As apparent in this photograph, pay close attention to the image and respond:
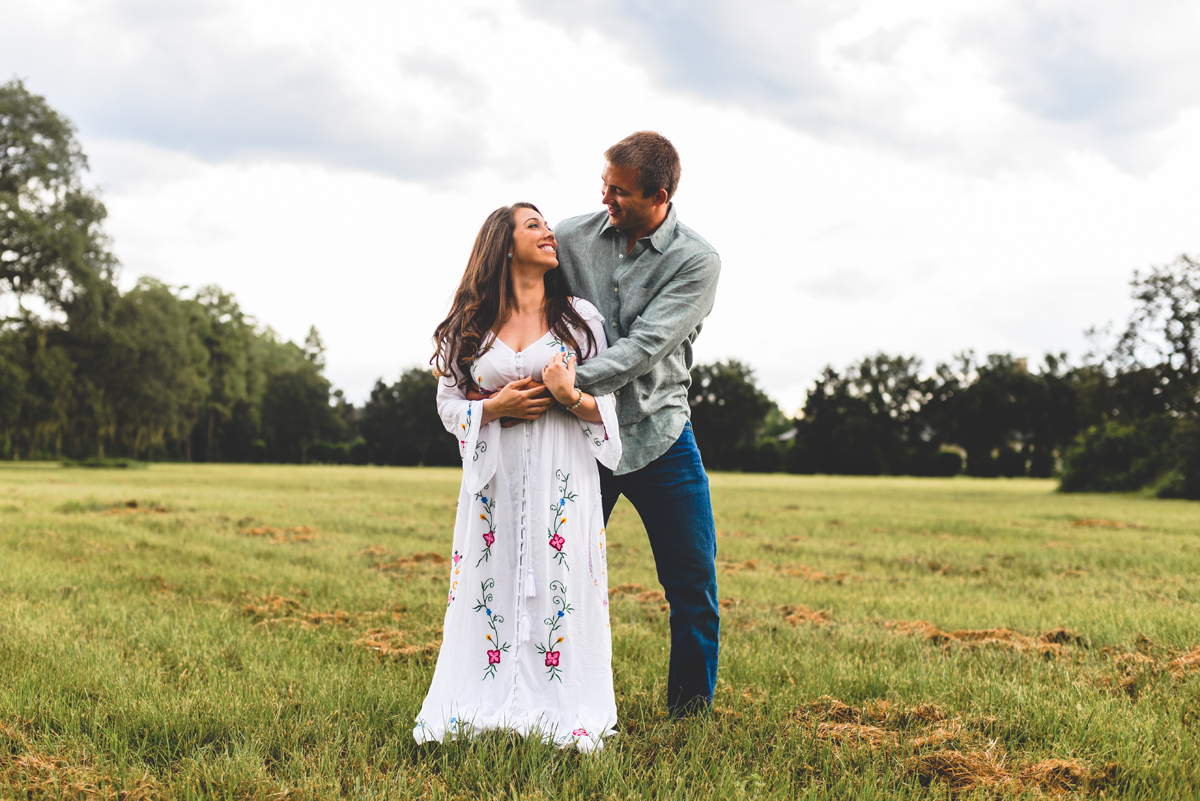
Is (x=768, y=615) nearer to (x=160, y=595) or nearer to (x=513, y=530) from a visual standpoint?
(x=513, y=530)

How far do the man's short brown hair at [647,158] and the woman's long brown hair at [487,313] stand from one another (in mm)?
414

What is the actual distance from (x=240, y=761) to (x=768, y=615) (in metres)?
3.95

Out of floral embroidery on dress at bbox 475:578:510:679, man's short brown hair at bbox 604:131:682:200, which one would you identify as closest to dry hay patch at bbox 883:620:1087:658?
floral embroidery on dress at bbox 475:578:510:679

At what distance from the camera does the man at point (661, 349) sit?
312cm

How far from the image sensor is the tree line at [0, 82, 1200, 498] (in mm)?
30250

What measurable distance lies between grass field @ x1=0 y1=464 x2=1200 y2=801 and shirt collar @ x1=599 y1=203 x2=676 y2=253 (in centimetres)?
195

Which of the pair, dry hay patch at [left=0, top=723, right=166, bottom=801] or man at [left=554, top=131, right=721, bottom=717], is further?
man at [left=554, top=131, right=721, bottom=717]

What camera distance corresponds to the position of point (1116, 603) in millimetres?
6277

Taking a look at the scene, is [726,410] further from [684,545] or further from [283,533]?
[684,545]

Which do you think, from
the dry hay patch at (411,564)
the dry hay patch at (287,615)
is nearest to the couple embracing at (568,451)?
the dry hay patch at (287,615)

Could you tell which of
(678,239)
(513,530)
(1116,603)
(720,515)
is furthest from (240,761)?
(720,515)

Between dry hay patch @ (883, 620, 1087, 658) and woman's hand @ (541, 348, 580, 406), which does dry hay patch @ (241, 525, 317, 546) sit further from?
woman's hand @ (541, 348, 580, 406)

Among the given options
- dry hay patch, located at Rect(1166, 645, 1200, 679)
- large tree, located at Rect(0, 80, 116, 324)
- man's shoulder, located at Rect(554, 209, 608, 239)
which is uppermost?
large tree, located at Rect(0, 80, 116, 324)

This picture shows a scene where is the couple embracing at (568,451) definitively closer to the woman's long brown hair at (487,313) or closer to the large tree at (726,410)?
the woman's long brown hair at (487,313)
